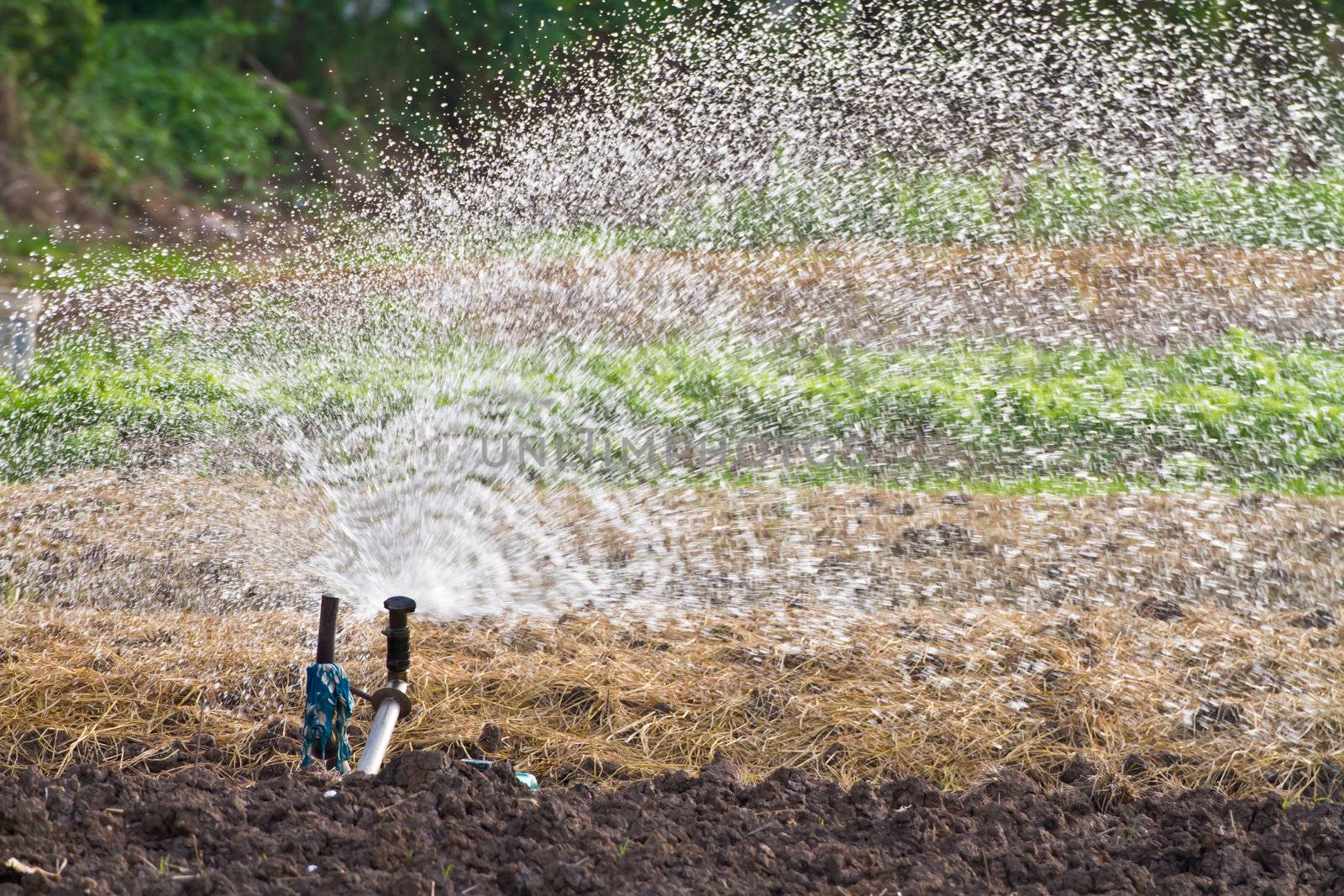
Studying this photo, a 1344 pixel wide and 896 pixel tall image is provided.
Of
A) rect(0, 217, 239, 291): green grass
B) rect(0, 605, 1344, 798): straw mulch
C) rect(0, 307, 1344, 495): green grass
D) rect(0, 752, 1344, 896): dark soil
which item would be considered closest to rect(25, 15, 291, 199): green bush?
rect(0, 217, 239, 291): green grass

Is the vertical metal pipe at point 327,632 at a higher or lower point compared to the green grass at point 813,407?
higher

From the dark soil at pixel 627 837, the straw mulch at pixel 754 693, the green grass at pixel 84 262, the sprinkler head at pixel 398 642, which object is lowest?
the green grass at pixel 84 262

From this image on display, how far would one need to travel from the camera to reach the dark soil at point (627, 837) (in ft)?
7.18

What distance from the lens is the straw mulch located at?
9.73 feet

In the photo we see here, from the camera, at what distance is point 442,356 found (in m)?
7.30

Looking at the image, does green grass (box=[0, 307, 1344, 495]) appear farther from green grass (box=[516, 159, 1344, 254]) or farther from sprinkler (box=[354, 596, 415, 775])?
sprinkler (box=[354, 596, 415, 775])

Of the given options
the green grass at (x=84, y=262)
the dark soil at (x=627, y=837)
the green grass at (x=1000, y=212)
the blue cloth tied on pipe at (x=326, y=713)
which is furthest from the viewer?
the green grass at (x=84, y=262)

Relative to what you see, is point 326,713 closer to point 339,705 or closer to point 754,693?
point 339,705

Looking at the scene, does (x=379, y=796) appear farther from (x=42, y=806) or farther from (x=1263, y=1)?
(x=1263, y=1)

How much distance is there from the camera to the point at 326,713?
8.68 ft

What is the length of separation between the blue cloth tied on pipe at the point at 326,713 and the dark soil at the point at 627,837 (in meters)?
0.11

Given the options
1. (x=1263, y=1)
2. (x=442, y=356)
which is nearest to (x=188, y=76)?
(x=442, y=356)

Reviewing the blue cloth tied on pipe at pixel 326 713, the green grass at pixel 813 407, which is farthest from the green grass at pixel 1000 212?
the blue cloth tied on pipe at pixel 326 713

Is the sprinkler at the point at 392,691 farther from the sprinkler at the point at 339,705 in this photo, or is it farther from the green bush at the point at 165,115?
the green bush at the point at 165,115
